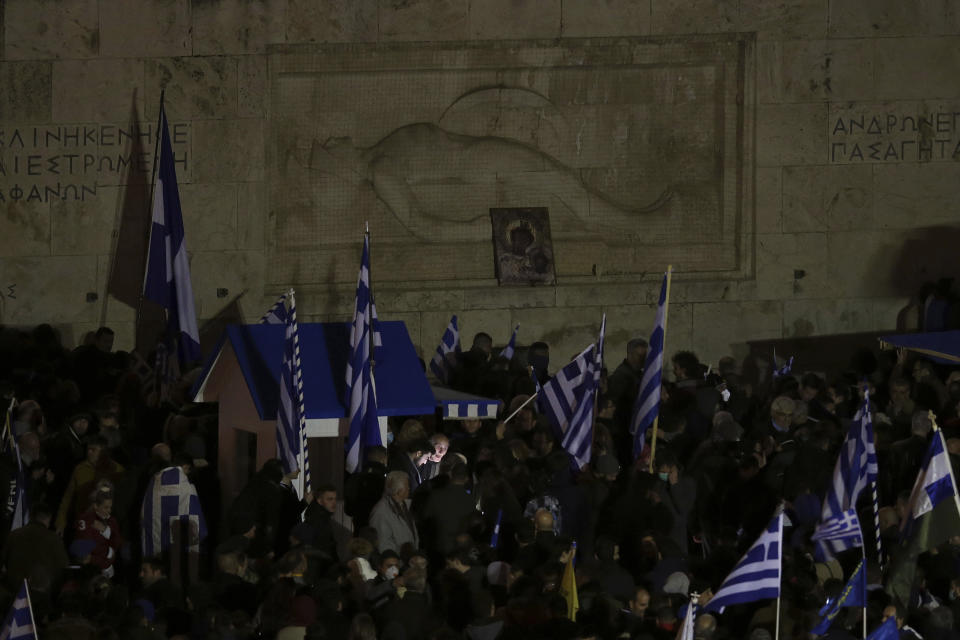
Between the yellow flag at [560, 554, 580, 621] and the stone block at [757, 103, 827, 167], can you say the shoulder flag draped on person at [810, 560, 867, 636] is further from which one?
the stone block at [757, 103, 827, 167]

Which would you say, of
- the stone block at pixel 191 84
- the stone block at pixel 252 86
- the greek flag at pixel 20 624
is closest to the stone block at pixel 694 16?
the stone block at pixel 252 86

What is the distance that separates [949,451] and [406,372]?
447 cm

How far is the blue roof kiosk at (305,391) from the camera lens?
17.2m

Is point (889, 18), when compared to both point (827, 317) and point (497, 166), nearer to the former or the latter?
point (827, 317)

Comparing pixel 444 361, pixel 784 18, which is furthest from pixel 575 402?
pixel 784 18

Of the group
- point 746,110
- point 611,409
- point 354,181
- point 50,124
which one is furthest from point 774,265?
point 50,124

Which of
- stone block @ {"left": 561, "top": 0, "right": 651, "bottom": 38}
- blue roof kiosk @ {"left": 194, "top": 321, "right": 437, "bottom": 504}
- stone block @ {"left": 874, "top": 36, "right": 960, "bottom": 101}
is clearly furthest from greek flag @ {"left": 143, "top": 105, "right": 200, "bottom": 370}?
stone block @ {"left": 874, "top": 36, "right": 960, "bottom": 101}

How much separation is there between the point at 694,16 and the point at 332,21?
4348mm

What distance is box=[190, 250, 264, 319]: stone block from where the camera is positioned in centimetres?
2531

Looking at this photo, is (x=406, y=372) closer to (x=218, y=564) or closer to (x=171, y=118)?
(x=218, y=564)

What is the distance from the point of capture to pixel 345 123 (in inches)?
1006

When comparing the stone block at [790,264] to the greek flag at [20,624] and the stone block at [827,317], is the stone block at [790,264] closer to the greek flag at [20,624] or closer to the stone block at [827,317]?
the stone block at [827,317]

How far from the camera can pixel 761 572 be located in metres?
13.9

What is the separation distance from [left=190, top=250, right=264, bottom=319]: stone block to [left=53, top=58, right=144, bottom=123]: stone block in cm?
193
